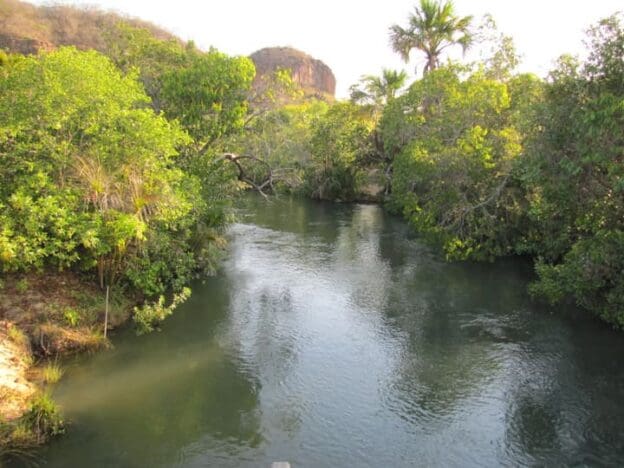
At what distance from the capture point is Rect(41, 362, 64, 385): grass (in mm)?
11398

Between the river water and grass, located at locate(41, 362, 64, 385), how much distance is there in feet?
0.63

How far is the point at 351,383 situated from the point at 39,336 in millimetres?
7574

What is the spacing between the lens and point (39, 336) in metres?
12.4

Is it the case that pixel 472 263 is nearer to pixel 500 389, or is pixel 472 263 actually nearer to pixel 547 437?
pixel 500 389

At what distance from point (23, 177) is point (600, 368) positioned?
1479 cm

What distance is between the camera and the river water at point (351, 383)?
9.58 m

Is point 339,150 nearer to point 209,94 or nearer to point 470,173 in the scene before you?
point 470,173

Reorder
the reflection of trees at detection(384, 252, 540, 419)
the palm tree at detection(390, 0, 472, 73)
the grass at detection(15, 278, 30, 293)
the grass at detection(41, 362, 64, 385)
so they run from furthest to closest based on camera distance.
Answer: the palm tree at detection(390, 0, 472, 73)
the grass at detection(15, 278, 30, 293)
the reflection of trees at detection(384, 252, 540, 419)
the grass at detection(41, 362, 64, 385)

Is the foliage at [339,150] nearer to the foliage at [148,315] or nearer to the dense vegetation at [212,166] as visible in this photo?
the dense vegetation at [212,166]

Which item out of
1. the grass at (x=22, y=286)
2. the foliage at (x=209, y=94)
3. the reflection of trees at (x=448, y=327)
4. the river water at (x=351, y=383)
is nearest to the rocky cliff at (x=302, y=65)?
the foliage at (x=209, y=94)

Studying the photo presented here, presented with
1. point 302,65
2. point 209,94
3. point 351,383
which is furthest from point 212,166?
point 302,65

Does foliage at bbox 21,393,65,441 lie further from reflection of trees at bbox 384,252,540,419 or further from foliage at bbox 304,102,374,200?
foliage at bbox 304,102,374,200

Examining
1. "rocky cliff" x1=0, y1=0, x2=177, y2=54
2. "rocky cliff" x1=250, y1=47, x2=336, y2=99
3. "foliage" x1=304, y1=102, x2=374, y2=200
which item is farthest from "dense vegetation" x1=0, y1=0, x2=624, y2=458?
"rocky cliff" x1=250, y1=47, x2=336, y2=99

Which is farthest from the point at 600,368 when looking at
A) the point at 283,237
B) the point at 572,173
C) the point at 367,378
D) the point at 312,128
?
the point at 312,128
